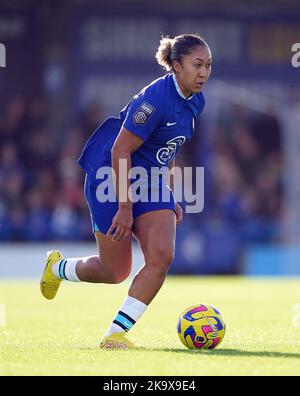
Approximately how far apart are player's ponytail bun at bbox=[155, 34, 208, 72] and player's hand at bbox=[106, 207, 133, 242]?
3.89 ft

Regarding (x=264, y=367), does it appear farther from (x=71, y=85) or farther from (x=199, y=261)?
(x=71, y=85)

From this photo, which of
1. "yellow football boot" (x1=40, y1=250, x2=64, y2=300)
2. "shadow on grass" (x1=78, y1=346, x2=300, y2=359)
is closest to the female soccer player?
"shadow on grass" (x1=78, y1=346, x2=300, y2=359)

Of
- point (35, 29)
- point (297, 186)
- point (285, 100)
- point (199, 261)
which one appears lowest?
point (199, 261)

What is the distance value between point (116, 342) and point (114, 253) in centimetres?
79

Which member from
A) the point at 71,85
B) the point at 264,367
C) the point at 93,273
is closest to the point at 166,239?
the point at 93,273

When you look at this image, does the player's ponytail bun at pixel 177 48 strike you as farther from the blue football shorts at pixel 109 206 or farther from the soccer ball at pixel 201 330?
the soccer ball at pixel 201 330

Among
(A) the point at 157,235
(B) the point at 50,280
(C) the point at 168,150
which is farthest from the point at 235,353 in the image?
(B) the point at 50,280

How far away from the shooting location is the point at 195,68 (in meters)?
8.08

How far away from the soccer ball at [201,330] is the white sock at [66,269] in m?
1.19

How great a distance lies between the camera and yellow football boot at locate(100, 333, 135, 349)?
25.6 feet

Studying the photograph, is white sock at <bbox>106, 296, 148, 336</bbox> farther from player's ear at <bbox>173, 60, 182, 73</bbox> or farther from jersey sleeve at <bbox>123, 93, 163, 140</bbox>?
player's ear at <bbox>173, 60, 182, 73</bbox>

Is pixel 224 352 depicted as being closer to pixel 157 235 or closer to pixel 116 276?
pixel 157 235
